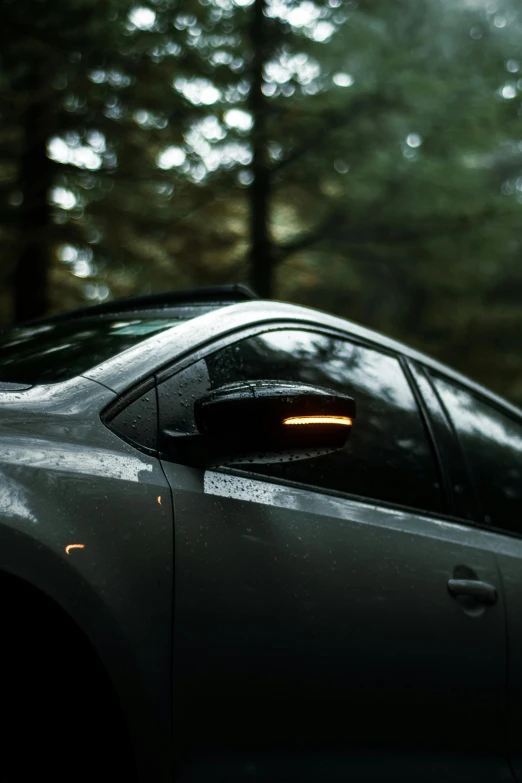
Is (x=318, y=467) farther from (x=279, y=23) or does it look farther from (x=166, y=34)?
(x=279, y=23)

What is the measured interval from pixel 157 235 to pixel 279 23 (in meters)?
3.50

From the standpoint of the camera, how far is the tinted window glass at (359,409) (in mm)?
2277

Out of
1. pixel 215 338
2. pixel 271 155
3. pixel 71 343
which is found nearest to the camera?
pixel 215 338

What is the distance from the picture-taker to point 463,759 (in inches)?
90.6

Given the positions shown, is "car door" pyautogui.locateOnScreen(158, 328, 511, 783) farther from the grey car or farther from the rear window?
the rear window

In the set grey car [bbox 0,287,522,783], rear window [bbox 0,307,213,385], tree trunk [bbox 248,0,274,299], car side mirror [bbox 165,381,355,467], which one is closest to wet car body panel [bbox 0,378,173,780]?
grey car [bbox 0,287,522,783]

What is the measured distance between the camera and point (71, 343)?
2371 mm

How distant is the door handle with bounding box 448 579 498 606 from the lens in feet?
7.70

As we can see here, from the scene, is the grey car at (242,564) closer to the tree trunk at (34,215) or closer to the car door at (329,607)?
the car door at (329,607)

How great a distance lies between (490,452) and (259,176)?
9.53 metres

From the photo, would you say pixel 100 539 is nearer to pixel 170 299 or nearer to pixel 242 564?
pixel 242 564

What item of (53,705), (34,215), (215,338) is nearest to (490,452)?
(215,338)

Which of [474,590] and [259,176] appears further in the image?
[259,176]

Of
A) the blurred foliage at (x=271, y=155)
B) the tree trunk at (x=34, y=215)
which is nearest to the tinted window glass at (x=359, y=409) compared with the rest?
the blurred foliage at (x=271, y=155)
